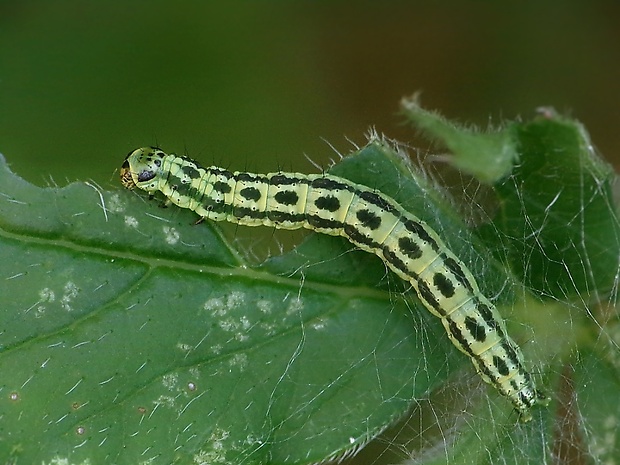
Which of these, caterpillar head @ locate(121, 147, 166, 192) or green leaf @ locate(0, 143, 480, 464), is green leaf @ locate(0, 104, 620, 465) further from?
caterpillar head @ locate(121, 147, 166, 192)

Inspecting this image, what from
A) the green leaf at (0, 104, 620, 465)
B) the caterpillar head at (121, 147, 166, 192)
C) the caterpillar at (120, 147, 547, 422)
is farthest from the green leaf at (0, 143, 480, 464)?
the caterpillar at (120, 147, 547, 422)

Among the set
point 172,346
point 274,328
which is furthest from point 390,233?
point 172,346

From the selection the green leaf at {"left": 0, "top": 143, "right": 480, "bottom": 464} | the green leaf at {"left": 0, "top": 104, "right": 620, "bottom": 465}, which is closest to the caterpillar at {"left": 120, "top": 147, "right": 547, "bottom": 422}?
the green leaf at {"left": 0, "top": 104, "right": 620, "bottom": 465}

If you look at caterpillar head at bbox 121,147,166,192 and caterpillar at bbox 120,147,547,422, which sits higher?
caterpillar head at bbox 121,147,166,192

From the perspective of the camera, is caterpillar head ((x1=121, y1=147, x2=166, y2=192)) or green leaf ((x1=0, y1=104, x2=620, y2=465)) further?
caterpillar head ((x1=121, y1=147, x2=166, y2=192))

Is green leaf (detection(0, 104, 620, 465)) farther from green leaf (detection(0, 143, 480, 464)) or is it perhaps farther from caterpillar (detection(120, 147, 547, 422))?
caterpillar (detection(120, 147, 547, 422))

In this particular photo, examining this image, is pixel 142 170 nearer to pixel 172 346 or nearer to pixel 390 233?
pixel 172 346

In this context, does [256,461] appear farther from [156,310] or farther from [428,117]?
[428,117]

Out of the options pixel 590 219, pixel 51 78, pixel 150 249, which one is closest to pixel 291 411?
pixel 150 249
